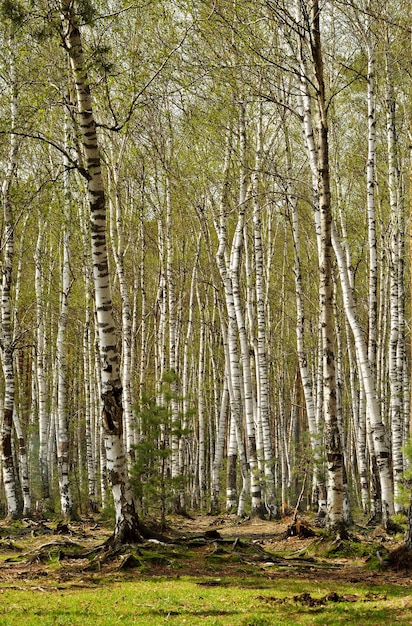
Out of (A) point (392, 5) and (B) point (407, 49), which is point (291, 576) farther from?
(A) point (392, 5)

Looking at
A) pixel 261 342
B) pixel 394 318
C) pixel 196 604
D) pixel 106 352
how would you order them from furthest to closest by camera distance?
1. pixel 261 342
2. pixel 394 318
3. pixel 106 352
4. pixel 196 604

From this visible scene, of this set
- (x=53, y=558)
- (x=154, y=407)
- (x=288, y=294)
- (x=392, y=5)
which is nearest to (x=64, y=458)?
(x=154, y=407)

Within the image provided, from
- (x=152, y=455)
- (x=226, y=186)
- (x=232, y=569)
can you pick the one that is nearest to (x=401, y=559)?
(x=232, y=569)

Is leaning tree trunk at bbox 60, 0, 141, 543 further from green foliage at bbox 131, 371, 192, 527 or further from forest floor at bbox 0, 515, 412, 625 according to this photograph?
green foliage at bbox 131, 371, 192, 527

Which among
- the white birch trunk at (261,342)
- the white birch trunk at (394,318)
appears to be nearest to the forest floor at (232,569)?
the white birch trunk at (394,318)

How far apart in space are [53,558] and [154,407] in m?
3.27

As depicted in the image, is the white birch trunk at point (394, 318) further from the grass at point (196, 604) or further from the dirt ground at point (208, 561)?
the grass at point (196, 604)

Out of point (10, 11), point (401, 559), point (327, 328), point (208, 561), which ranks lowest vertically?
point (208, 561)

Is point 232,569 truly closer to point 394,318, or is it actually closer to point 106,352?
point 106,352

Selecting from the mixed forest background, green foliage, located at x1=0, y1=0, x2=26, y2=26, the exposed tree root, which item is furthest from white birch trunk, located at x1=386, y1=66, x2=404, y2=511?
green foliage, located at x1=0, y1=0, x2=26, y2=26

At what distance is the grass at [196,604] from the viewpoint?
565cm

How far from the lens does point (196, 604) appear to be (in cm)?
636

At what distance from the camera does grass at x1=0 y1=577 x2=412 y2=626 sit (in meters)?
5.65

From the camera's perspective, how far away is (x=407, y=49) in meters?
14.1
